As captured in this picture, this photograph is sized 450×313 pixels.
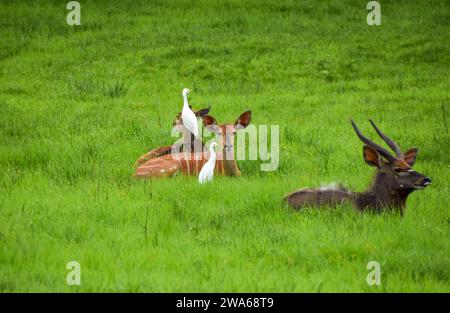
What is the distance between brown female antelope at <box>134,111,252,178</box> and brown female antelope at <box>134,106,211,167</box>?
47 centimetres

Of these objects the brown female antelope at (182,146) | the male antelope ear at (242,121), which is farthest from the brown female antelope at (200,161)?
the brown female antelope at (182,146)

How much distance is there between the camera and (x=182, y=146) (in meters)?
11.4

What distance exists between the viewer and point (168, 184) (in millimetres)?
9320

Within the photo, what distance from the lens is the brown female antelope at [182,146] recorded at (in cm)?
1084

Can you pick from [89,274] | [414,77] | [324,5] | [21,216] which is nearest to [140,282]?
[89,274]

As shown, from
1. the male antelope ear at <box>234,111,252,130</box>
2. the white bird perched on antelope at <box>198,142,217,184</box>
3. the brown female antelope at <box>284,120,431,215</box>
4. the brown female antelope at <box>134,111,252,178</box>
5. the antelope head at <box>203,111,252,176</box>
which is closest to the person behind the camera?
the brown female antelope at <box>284,120,431,215</box>

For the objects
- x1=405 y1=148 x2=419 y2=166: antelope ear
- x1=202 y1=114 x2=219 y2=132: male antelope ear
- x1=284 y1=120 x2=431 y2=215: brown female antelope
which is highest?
x1=202 y1=114 x2=219 y2=132: male antelope ear

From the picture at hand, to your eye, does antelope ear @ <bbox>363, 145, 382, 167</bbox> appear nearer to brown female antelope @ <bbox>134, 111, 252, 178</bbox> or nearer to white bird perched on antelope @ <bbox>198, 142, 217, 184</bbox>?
white bird perched on antelope @ <bbox>198, 142, 217, 184</bbox>

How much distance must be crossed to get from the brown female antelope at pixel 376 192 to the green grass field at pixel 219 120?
208 millimetres

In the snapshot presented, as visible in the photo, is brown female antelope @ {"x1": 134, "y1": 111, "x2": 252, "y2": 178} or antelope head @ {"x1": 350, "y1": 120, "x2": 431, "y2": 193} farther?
brown female antelope @ {"x1": 134, "y1": 111, "x2": 252, "y2": 178}

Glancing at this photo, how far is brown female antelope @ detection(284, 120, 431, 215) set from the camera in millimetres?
8289

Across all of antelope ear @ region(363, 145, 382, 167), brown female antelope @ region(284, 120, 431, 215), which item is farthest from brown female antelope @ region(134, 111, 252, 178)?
antelope ear @ region(363, 145, 382, 167)

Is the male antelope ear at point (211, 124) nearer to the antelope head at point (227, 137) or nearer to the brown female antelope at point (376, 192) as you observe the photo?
the antelope head at point (227, 137)

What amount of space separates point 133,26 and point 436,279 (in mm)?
17879
